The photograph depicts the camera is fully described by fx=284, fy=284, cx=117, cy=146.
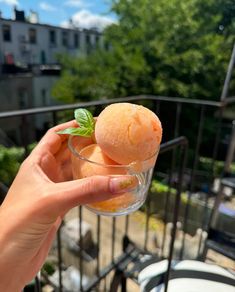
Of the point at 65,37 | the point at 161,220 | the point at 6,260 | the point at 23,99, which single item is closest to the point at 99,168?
the point at 6,260

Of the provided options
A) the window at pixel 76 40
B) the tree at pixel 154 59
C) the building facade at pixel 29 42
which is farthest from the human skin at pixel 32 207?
the tree at pixel 154 59

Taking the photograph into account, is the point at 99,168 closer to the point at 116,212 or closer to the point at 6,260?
the point at 116,212

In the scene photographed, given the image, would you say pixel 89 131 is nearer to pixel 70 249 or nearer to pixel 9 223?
pixel 9 223

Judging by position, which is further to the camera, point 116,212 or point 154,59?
point 154,59

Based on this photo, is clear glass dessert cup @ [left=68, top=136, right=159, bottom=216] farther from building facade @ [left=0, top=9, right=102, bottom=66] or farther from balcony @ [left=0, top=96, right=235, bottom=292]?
building facade @ [left=0, top=9, right=102, bottom=66]

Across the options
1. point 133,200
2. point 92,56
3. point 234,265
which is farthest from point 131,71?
point 133,200

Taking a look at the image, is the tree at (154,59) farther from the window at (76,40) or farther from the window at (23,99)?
the window at (23,99)
